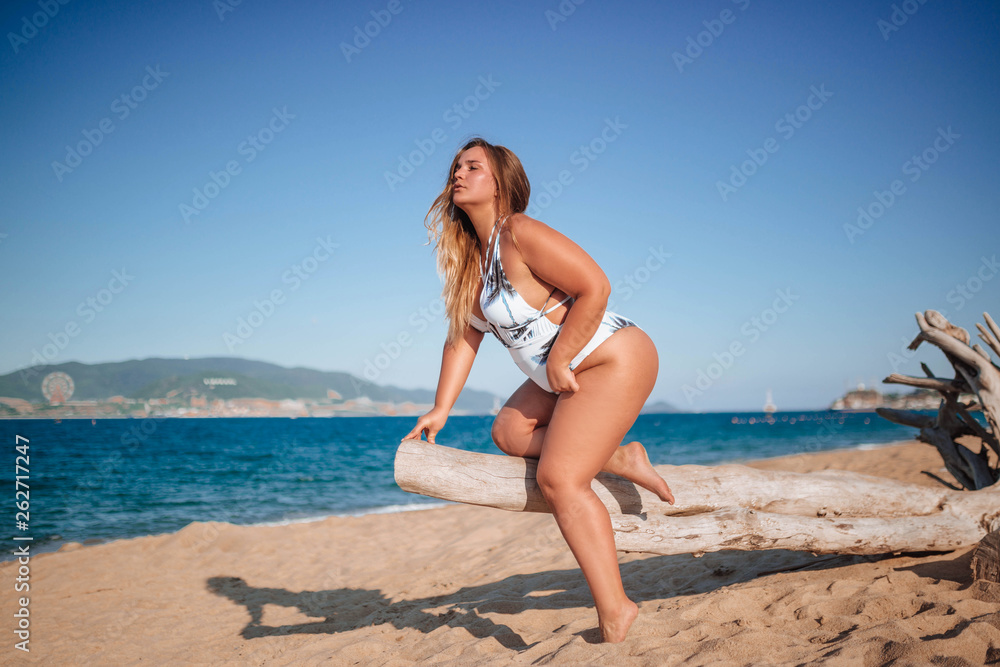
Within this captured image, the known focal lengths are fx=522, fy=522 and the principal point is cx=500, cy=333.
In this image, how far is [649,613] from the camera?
2844mm

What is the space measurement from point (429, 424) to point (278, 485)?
14108mm

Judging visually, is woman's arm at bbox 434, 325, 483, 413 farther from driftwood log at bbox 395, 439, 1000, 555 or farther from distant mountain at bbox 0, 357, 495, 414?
distant mountain at bbox 0, 357, 495, 414

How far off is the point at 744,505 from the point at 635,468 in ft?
3.08

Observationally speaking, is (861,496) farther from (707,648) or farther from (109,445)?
(109,445)

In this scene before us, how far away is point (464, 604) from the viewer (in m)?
4.02

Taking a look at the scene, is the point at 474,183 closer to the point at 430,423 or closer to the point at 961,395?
the point at 430,423

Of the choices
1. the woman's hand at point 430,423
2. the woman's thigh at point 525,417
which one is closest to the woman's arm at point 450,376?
the woman's hand at point 430,423

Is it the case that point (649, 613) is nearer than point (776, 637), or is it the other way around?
point (776, 637)

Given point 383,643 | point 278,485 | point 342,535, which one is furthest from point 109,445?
point 383,643

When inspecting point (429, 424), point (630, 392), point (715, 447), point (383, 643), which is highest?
point (630, 392)

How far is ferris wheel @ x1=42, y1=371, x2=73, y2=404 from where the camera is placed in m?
31.0

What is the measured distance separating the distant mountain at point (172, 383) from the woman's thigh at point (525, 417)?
12.6 m

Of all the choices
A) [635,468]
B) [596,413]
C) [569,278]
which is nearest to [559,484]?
[596,413]

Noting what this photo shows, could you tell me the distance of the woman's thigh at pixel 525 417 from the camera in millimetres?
2529
